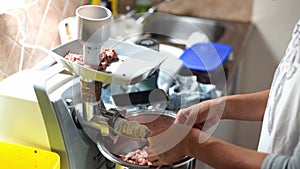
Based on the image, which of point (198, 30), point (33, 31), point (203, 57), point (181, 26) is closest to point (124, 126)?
point (33, 31)

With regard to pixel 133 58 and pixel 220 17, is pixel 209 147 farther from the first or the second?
pixel 220 17

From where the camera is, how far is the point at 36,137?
1.08 meters

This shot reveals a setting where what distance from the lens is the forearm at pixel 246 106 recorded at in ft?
3.99

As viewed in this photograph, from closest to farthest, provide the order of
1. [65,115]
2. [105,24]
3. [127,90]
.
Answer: [105,24] < [65,115] < [127,90]

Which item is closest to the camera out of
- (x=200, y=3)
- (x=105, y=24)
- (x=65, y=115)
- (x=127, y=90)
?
(x=105, y=24)

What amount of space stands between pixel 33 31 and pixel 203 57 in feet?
2.27

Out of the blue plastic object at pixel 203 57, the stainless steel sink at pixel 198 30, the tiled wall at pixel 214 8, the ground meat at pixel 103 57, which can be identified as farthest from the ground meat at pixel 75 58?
the tiled wall at pixel 214 8

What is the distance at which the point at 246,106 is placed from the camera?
1.23 metres

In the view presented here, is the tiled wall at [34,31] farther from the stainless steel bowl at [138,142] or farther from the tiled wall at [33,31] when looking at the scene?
the stainless steel bowl at [138,142]

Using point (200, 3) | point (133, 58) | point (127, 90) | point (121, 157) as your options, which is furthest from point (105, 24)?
point (200, 3)

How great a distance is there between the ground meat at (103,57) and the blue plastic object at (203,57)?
65 centimetres

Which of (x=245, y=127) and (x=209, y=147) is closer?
(x=209, y=147)

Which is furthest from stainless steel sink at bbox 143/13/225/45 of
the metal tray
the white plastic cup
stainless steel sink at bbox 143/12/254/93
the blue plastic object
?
the white plastic cup

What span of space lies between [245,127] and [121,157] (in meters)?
1.37
